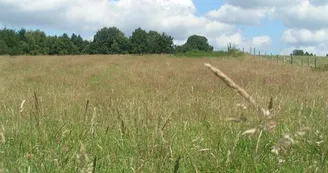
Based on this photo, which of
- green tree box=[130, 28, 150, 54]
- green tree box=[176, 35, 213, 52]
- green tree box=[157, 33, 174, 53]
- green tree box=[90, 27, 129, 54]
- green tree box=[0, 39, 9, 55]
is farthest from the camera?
green tree box=[90, 27, 129, 54]

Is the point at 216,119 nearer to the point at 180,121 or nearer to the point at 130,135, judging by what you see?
the point at 180,121

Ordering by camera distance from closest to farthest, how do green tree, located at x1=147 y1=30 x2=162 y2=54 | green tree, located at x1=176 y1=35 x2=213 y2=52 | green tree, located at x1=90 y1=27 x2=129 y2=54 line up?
green tree, located at x1=147 y1=30 x2=162 y2=54, green tree, located at x1=176 y1=35 x2=213 y2=52, green tree, located at x1=90 y1=27 x2=129 y2=54

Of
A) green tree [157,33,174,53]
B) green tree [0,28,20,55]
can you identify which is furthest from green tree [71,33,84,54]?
green tree [157,33,174,53]

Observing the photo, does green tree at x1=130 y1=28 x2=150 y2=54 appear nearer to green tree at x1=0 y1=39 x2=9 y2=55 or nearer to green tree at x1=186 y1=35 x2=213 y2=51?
green tree at x1=186 y1=35 x2=213 y2=51

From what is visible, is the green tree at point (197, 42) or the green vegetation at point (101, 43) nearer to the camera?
the green vegetation at point (101, 43)

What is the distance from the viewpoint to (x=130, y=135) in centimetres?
366

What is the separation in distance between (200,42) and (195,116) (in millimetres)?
101102

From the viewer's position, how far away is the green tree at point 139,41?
334ft

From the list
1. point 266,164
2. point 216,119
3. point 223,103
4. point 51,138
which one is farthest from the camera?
point 223,103

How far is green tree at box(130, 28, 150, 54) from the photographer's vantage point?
10175 centimetres

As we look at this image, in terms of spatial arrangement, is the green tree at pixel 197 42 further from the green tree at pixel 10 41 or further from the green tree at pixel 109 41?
the green tree at pixel 10 41

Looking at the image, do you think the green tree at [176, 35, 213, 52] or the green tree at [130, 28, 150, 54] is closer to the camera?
the green tree at [130, 28, 150, 54]

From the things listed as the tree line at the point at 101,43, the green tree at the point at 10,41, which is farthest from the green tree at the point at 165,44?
the green tree at the point at 10,41

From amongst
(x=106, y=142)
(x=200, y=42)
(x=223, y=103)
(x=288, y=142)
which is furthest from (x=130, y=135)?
(x=200, y=42)
